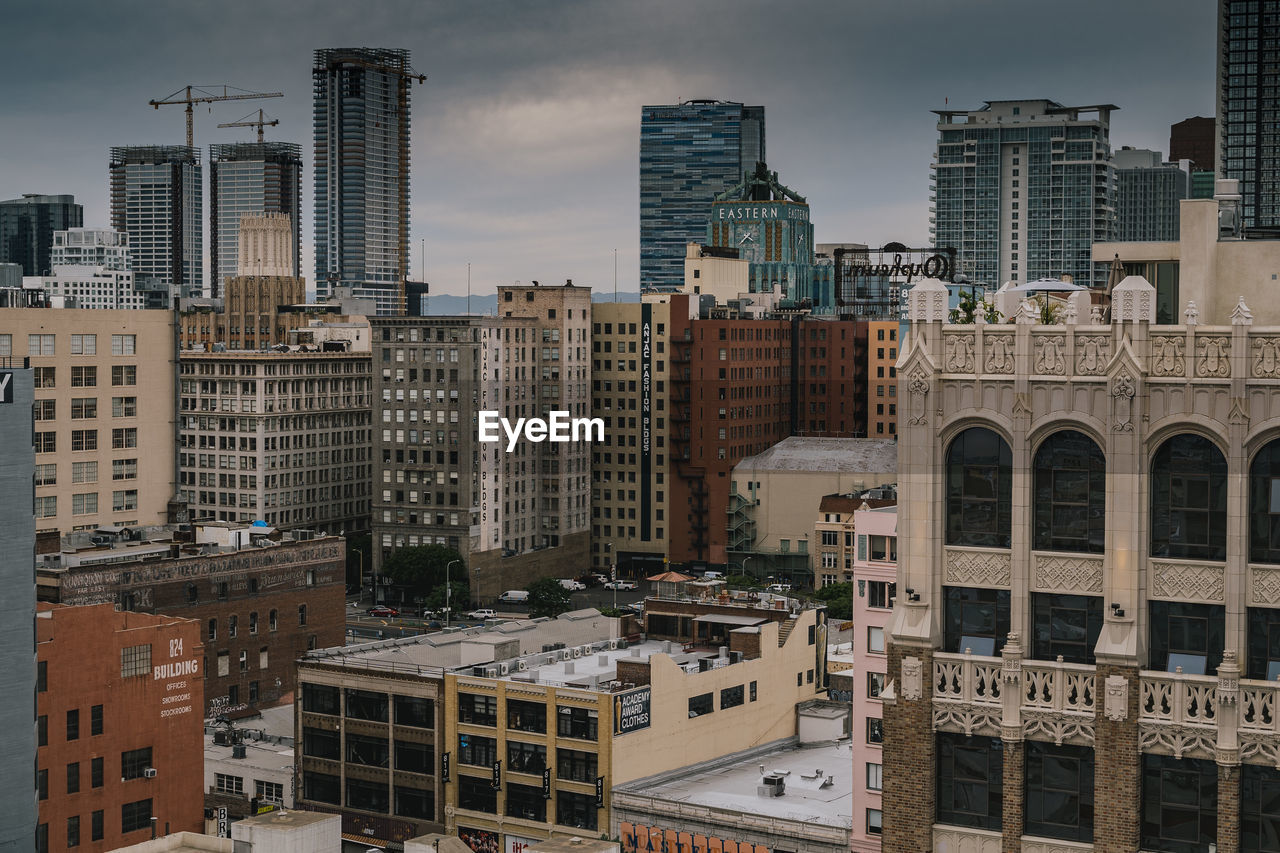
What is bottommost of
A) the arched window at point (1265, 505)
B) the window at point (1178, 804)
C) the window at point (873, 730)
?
the window at point (873, 730)

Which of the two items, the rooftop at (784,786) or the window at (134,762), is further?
the window at (134,762)

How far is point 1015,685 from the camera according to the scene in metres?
41.5

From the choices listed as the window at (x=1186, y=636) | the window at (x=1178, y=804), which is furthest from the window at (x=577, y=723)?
the window at (x=1186, y=636)

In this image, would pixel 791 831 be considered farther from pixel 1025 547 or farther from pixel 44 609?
pixel 1025 547

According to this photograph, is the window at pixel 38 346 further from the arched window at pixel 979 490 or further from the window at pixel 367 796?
the arched window at pixel 979 490

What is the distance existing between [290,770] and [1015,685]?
76.8 metres

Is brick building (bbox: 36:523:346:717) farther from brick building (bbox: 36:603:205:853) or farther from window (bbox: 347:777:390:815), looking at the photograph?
brick building (bbox: 36:603:205:853)

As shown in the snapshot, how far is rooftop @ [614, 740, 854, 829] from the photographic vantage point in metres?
89.9

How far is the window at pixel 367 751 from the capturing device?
344 ft

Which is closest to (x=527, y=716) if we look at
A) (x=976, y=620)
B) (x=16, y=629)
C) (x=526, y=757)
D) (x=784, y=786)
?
(x=526, y=757)

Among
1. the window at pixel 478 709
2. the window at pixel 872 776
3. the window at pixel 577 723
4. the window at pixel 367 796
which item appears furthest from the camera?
the window at pixel 367 796

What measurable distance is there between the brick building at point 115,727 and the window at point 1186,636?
6150cm

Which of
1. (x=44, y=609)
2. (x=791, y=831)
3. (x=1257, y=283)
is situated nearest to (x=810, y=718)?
(x=791, y=831)

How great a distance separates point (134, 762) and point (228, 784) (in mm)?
18623
